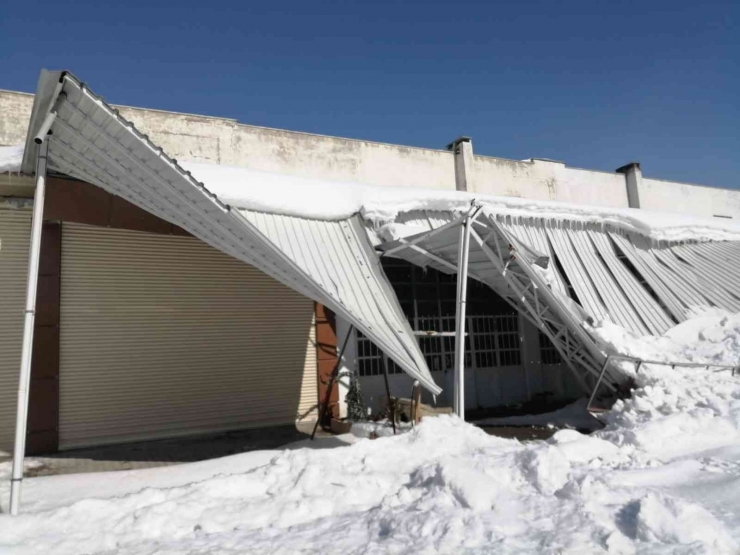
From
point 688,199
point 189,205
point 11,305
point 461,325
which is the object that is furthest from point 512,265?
point 688,199

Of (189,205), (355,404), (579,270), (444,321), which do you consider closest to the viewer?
(189,205)

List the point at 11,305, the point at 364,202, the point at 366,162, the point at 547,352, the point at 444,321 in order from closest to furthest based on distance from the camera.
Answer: the point at 11,305
the point at 364,202
the point at 444,321
the point at 547,352
the point at 366,162

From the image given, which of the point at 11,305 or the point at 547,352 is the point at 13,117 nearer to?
the point at 11,305

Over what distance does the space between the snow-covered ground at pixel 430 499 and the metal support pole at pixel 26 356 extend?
416 mm

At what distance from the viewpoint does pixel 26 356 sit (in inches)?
194

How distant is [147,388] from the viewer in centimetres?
946

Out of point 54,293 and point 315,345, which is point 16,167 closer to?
point 54,293

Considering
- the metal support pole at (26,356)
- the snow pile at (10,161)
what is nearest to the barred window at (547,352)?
the metal support pole at (26,356)

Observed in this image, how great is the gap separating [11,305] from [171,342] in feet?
8.58

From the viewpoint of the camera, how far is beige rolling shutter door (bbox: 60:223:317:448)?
9039mm

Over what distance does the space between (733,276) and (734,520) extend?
9.43 m

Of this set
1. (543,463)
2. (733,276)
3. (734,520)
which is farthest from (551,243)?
(734,520)

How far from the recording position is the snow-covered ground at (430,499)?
12.6ft

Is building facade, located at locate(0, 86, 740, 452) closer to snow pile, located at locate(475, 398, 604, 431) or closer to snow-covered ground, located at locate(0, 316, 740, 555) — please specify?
snow pile, located at locate(475, 398, 604, 431)
